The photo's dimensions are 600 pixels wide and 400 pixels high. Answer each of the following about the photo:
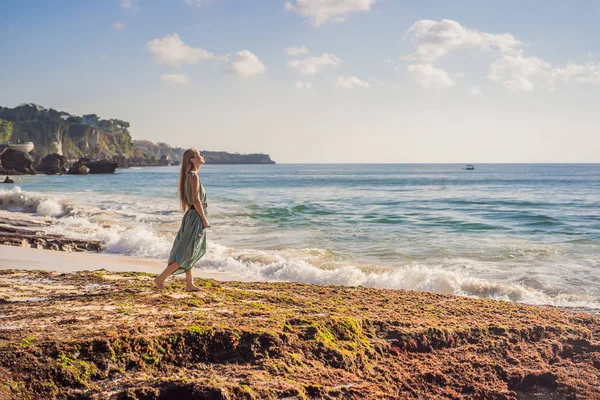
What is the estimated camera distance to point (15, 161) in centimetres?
7762

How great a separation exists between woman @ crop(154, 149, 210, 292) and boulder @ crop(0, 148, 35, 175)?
273 ft

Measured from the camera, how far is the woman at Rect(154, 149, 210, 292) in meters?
6.12

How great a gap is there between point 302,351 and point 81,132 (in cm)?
18287

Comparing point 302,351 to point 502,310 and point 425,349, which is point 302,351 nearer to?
point 425,349

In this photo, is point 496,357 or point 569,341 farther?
point 569,341

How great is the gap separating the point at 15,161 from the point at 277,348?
283 feet

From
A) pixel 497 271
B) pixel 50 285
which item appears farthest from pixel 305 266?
pixel 50 285

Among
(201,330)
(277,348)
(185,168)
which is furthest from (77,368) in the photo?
(185,168)

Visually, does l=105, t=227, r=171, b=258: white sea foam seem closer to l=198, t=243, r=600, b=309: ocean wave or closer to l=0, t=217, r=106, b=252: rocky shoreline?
l=0, t=217, r=106, b=252: rocky shoreline

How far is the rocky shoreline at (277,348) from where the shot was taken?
3.41 meters

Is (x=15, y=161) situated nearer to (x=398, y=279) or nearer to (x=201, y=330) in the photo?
(x=398, y=279)

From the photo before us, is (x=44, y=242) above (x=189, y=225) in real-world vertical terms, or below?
below

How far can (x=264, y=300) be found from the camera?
220 inches

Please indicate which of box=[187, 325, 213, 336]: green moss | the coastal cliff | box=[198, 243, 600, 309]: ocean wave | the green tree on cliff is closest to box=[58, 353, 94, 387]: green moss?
box=[187, 325, 213, 336]: green moss
